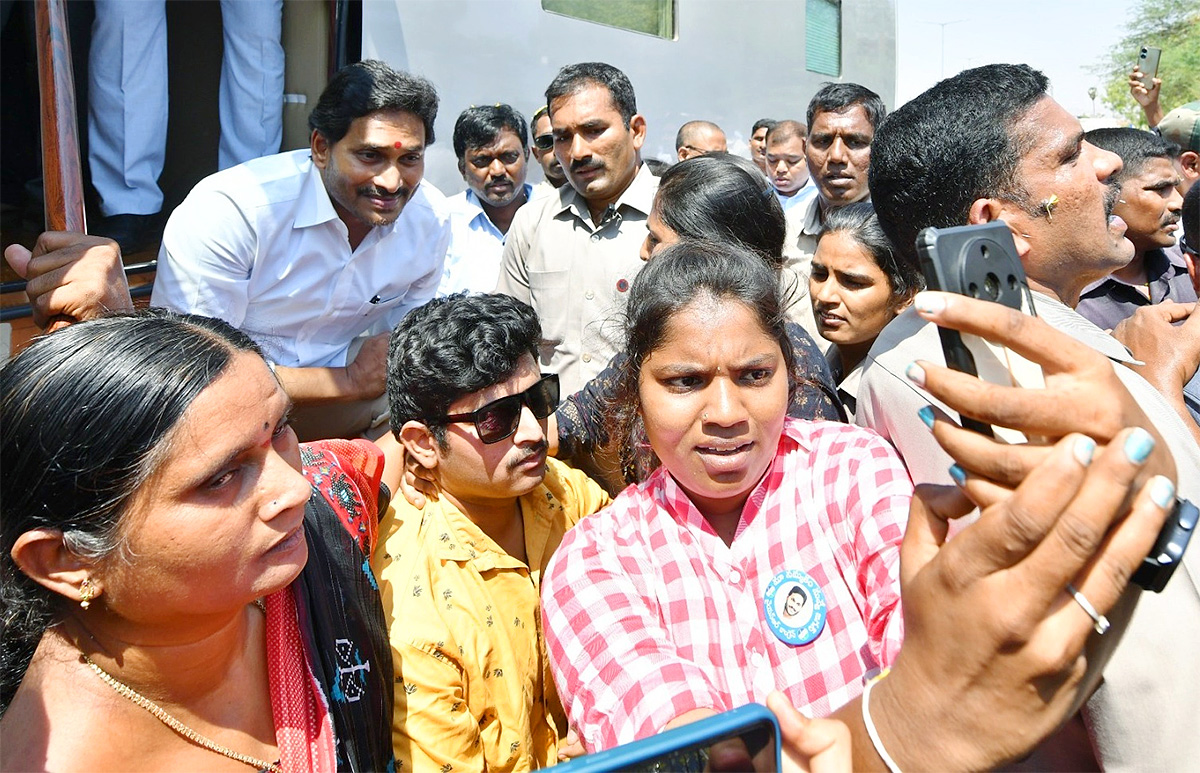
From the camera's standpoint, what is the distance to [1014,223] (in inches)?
69.2

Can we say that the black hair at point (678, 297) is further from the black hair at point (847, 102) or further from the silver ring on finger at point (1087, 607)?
the black hair at point (847, 102)

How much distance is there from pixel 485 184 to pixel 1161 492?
4.96m

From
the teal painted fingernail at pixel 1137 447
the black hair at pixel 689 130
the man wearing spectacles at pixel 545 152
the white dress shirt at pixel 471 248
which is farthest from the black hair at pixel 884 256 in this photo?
the black hair at pixel 689 130

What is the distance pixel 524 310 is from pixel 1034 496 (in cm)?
157

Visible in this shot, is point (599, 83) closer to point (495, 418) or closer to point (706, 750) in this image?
point (495, 418)

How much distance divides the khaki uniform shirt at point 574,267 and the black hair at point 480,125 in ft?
4.91

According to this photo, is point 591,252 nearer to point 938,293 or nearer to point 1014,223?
point 1014,223

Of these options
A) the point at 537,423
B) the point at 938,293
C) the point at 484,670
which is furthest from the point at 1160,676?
the point at 537,423

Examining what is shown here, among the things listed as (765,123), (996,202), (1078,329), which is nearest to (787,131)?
(765,123)

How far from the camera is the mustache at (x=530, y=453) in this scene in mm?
2072

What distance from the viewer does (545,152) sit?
604cm

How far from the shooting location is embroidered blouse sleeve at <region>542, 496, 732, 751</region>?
128cm

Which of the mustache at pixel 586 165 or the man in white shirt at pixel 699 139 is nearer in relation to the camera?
the mustache at pixel 586 165

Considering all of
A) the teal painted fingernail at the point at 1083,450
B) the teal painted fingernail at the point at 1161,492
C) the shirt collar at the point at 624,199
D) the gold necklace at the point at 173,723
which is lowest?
the gold necklace at the point at 173,723
